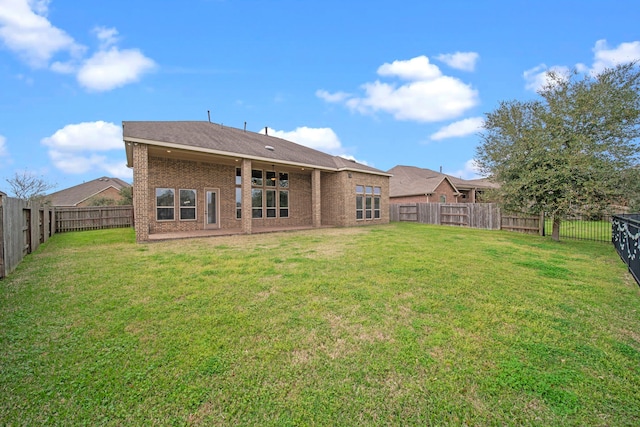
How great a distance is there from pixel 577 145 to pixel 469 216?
7.79 meters

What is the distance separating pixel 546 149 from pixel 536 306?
31.1ft

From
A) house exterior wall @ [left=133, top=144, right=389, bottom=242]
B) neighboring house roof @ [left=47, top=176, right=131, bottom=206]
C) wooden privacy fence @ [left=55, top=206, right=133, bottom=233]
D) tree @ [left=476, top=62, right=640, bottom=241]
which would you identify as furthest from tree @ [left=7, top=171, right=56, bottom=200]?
tree @ [left=476, top=62, right=640, bottom=241]

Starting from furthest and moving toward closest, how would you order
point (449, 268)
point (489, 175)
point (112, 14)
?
point (489, 175) < point (112, 14) < point (449, 268)

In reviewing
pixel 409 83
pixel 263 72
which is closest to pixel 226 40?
pixel 263 72

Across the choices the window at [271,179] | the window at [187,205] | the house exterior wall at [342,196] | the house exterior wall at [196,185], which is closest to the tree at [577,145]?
the house exterior wall at [342,196]

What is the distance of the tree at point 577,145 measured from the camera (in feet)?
31.8

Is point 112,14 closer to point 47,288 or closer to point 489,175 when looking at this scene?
point 47,288

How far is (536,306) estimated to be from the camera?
3.93 m

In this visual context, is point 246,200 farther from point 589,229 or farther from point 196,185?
point 589,229

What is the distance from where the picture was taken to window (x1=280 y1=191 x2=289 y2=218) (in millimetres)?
15969

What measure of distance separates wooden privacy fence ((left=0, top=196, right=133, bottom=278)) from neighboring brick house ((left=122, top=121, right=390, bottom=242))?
2.67 m

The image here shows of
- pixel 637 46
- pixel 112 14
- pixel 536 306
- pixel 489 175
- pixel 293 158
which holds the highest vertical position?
pixel 112 14

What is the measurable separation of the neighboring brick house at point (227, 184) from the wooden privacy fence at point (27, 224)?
2667mm

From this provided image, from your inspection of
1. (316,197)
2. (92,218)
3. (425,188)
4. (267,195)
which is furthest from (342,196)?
(92,218)
